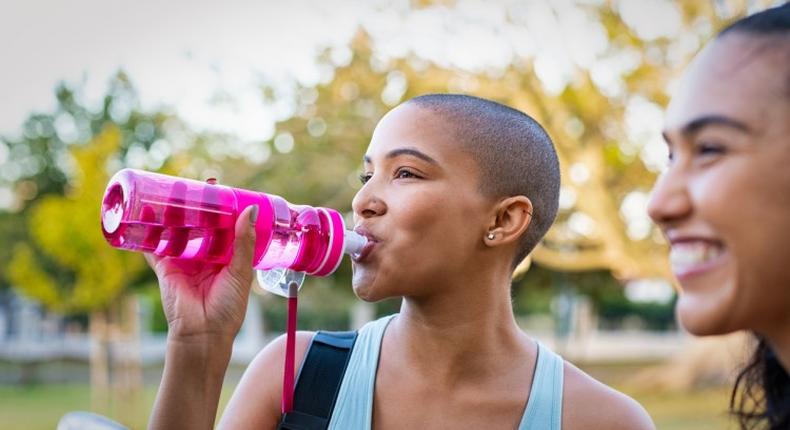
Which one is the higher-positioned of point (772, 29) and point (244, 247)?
point (772, 29)

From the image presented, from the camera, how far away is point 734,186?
1.08 meters

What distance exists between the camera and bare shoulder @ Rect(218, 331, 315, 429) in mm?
1945

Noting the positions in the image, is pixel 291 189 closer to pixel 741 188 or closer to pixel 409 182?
pixel 409 182

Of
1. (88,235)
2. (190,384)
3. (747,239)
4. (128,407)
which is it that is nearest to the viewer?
(747,239)

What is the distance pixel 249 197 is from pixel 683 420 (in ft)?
43.0

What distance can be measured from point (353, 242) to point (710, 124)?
1.00 m

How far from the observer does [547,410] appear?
6.41 ft

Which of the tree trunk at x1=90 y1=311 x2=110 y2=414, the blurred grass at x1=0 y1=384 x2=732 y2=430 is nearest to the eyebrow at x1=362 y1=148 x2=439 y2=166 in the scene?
the blurred grass at x1=0 y1=384 x2=732 y2=430

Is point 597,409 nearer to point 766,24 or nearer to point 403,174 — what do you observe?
point 403,174

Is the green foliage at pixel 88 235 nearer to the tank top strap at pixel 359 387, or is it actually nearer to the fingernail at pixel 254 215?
the tank top strap at pixel 359 387

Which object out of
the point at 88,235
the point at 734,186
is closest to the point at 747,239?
the point at 734,186

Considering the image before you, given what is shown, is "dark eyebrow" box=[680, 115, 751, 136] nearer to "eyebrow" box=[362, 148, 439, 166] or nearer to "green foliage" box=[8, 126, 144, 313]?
"eyebrow" box=[362, 148, 439, 166]

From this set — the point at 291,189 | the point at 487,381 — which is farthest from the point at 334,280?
the point at 487,381

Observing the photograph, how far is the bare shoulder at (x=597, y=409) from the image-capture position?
195 cm
